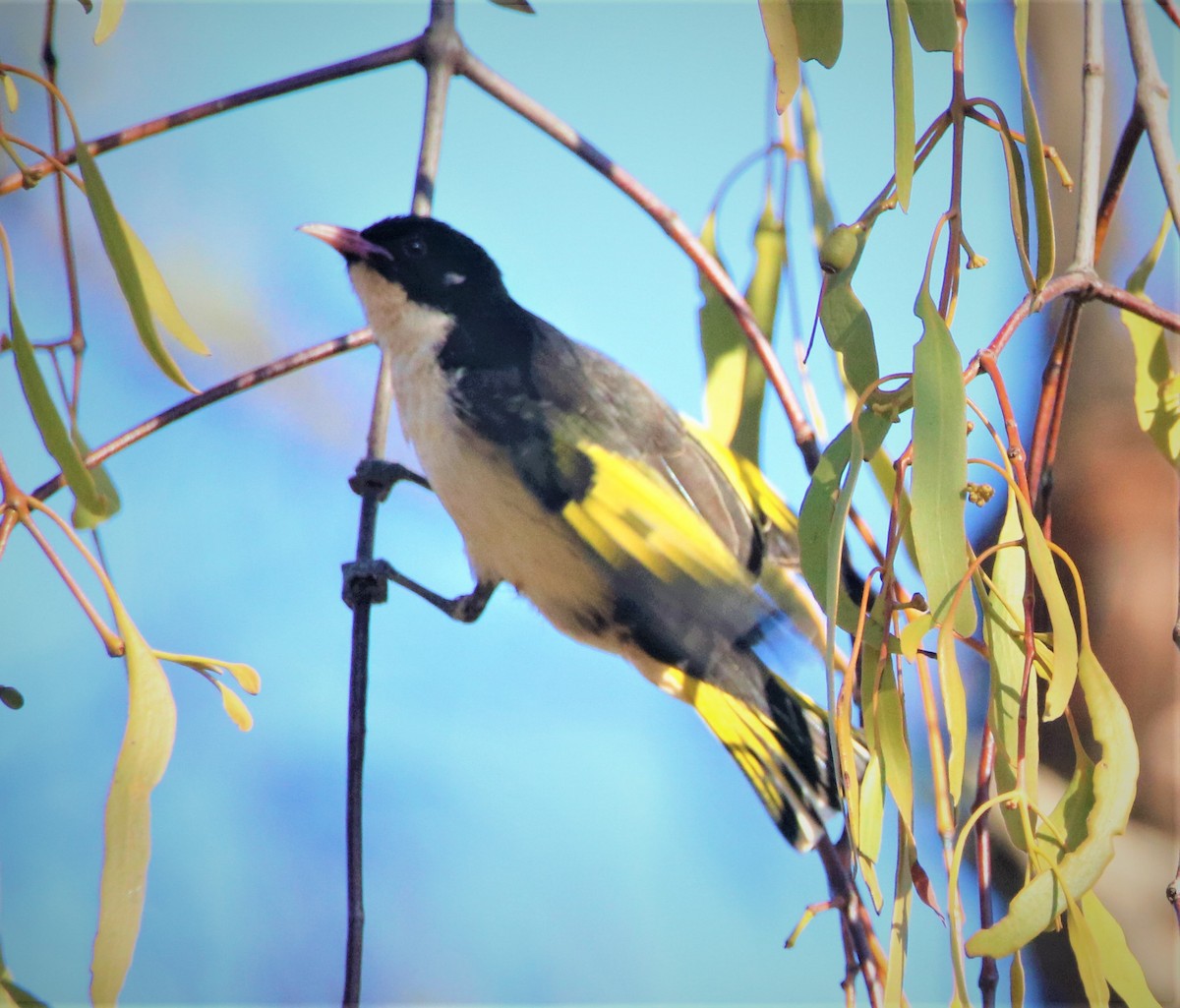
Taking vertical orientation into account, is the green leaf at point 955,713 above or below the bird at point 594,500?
below

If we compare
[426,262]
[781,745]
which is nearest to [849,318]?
[781,745]

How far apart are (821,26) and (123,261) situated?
0.58 m

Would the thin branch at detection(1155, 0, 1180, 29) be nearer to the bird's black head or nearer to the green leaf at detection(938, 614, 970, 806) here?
the green leaf at detection(938, 614, 970, 806)

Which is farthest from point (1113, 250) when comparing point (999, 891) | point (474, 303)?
point (474, 303)

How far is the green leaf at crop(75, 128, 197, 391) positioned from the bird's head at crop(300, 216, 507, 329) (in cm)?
94

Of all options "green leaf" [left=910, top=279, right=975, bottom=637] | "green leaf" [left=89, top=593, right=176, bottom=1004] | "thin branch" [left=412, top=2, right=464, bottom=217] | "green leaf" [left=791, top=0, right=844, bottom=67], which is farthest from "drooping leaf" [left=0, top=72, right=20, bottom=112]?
"green leaf" [left=910, top=279, right=975, bottom=637]

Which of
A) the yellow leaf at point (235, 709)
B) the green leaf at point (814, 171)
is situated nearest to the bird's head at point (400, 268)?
the green leaf at point (814, 171)

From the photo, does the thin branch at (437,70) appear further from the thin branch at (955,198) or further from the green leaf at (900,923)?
the green leaf at (900,923)

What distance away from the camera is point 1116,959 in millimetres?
854

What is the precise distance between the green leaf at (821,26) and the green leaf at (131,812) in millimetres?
691

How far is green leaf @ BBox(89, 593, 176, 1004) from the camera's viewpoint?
2.68ft

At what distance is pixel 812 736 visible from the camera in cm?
163

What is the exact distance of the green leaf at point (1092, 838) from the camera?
756mm

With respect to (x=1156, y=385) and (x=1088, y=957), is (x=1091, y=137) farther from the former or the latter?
(x=1088, y=957)
